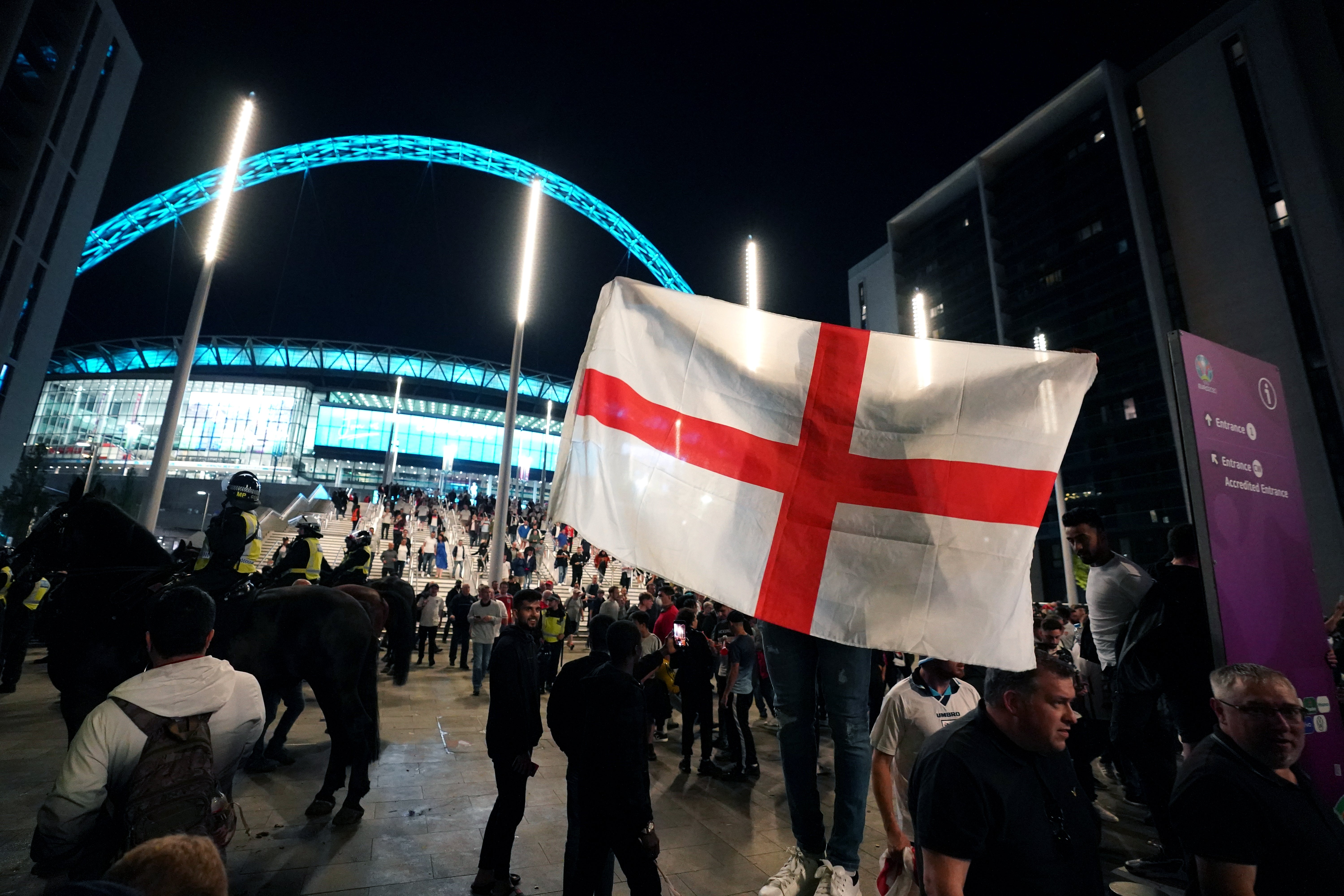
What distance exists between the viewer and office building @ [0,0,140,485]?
130 feet

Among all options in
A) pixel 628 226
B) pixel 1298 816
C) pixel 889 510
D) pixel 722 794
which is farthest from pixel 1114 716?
pixel 628 226

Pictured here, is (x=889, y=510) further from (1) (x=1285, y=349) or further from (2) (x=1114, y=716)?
(1) (x=1285, y=349)

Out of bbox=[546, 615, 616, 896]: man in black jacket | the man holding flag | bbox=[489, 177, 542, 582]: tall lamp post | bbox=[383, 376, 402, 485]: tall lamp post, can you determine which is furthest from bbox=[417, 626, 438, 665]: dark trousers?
bbox=[383, 376, 402, 485]: tall lamp post

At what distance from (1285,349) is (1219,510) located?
49.7m

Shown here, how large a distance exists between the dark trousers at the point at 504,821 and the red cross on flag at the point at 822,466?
2.60 metres

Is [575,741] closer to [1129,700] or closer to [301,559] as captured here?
[1129,700]

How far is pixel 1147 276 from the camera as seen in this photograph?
46469 millimetres

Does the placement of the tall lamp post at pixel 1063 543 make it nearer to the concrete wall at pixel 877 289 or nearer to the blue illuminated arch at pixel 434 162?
the concrete wall at pixel 877 289

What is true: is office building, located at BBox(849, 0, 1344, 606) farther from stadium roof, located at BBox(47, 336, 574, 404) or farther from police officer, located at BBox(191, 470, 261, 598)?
stadium roof, located at BBox(47, 336, 574, 404)

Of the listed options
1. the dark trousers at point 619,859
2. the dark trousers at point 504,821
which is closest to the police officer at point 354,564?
the dark trousers at point 504,821

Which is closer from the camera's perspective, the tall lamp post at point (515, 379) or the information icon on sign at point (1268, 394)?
the information icon on sign at point (1268, 394)

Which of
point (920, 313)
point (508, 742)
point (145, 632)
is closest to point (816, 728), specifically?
point (508, 742)

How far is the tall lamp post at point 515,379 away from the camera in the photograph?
1597 cm

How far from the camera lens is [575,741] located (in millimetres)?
4020
